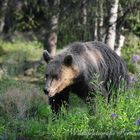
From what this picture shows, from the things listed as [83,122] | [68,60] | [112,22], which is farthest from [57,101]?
[112,22]

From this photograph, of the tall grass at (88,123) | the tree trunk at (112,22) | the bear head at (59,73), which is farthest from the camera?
the tree trunk at (112,22)

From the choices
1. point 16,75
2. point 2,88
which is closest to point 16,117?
point 2,88

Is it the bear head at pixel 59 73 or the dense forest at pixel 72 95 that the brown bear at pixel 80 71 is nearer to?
the bear head at pixel 59 73

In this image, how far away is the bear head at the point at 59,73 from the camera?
320 inches

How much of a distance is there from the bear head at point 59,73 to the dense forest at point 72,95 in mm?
427

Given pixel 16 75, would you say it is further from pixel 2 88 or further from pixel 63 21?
pixel 2 88

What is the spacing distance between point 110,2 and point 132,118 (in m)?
6.36

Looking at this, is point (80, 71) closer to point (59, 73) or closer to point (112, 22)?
point (59, 73)

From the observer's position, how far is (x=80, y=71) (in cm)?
844

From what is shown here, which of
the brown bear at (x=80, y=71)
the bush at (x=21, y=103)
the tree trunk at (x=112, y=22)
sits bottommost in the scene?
the bush at (x=21, y=103)

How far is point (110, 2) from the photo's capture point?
13.0 meters

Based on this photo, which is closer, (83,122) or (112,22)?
(83,122)

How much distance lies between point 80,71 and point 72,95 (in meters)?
2.66

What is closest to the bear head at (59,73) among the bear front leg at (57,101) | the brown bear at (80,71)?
the brown bear at (80,71)
